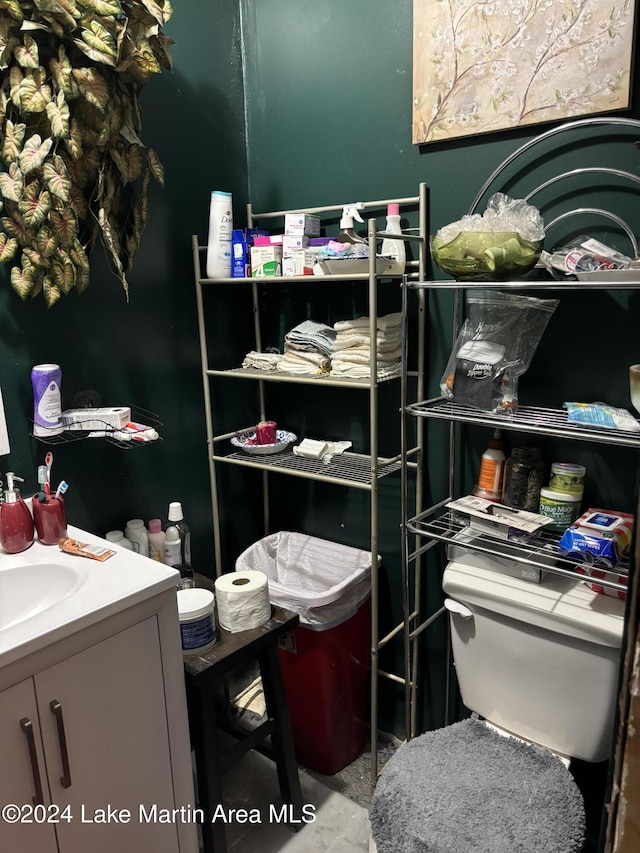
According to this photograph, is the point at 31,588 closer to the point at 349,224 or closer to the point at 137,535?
the point at 137,535

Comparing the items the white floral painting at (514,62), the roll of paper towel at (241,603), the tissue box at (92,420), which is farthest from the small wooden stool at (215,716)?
the white floral painting at (514,62)

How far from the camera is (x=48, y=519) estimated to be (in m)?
1.39

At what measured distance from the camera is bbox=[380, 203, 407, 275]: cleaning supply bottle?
160 centimetres

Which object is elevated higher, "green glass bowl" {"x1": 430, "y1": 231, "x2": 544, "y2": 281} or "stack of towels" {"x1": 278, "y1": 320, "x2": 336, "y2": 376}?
"green glass bowl" {"x1": 430, "y1": 231, "x2": 544, "y2": 281}

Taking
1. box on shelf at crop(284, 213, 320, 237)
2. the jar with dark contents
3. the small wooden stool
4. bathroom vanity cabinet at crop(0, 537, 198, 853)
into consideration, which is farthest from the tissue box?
the jar with dark contents

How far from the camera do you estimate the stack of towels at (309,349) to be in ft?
5.78

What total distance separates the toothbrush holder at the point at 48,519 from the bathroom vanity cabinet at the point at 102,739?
188 mm

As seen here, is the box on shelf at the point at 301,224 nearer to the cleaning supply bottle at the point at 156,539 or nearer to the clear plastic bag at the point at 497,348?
the clear plastic bag at the point at 497,348

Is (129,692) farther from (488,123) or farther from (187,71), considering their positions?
(187,71)

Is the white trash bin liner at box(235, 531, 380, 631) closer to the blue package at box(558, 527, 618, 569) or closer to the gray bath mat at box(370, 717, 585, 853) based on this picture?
the gray bath mat at box(370, 717, 585, 853)

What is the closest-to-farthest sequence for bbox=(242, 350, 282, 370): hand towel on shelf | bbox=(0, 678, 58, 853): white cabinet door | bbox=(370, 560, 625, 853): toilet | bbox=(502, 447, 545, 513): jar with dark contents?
bbox=(0, 678, 58, 853): white cabinet door → bbox=(370, 560, 625, 853): toilet → bbox=(502, 447, 545, 513): jar with dark contents → bbox=(242, 350, 282, 370): hand towel on shelf

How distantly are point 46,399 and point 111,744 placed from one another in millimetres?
793

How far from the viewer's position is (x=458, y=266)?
4.35 feet

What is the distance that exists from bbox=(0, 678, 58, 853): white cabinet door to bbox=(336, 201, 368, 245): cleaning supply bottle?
1.22 m
